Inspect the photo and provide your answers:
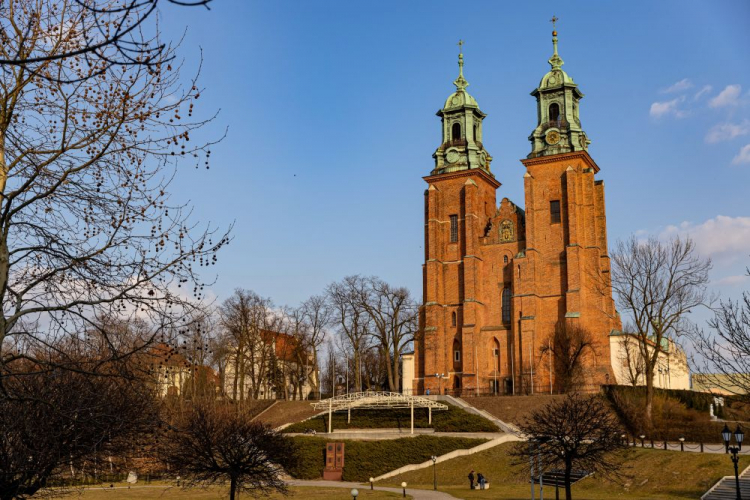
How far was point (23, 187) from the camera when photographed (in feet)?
30.0

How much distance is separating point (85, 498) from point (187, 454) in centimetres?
794

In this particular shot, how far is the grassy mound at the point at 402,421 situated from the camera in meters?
51.7

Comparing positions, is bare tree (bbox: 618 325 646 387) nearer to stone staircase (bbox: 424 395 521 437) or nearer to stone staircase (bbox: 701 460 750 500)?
stone staircase (bbox: 424 395 521 437)

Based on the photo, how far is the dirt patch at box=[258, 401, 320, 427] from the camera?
60469mm

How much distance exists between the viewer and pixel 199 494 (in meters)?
36.9

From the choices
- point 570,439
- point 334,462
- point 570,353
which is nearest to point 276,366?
point 570,353

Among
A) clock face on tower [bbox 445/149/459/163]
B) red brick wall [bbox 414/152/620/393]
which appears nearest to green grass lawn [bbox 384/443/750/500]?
red brick wall [bbox 414/152/620/393]

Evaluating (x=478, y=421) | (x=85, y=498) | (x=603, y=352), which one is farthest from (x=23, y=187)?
(x=603, y=352)

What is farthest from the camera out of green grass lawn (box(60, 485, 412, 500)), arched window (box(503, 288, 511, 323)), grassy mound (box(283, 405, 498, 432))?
arched window (box(503, 288, 511, 323))

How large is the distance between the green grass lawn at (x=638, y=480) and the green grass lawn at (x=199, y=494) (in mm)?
4415

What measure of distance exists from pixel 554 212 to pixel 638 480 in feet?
117

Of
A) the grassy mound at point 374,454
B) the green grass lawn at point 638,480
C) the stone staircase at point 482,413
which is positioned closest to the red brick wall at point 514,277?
the stone staircase at point 482,413

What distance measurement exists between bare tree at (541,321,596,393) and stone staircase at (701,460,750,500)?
28.2 m

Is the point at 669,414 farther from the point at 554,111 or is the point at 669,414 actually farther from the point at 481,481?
the point at 554,111
